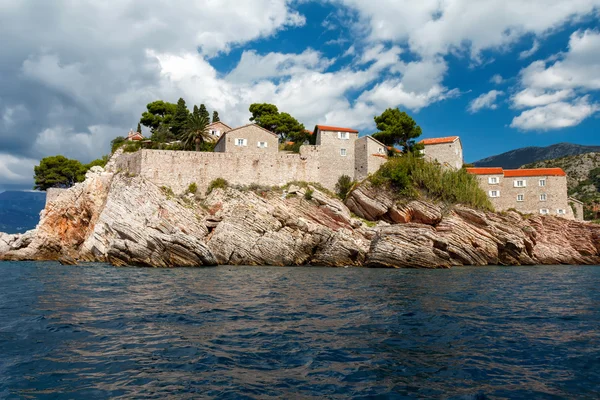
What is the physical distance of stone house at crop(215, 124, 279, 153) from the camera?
41.9 metres

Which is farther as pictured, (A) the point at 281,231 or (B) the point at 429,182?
(B) the point at 429,182

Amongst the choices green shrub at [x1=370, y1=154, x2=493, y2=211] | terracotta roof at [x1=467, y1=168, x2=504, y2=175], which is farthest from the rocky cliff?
terracotta roof at [x1=467, y1=168, x2=504, y2=175]

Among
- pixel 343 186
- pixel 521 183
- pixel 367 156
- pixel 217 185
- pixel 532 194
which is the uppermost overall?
pixel 367 156

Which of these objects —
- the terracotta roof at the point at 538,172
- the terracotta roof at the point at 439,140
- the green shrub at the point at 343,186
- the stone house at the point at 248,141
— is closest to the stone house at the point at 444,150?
the terracotta roof at the point at 439,140

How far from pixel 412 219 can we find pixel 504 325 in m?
26.5

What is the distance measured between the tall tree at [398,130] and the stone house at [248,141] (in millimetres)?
13671

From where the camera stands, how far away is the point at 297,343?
9.55m

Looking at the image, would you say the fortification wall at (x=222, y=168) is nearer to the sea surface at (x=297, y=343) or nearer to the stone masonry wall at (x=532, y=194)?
the stone masonry wall at (x=532, y=194)

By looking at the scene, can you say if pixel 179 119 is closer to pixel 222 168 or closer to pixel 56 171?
pixel 222 168

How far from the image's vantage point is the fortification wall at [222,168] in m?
38.8

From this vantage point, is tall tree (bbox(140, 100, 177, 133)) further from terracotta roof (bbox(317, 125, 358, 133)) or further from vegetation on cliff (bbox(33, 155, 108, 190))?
terracotta roof (bbox(317, 125, 358, 133))

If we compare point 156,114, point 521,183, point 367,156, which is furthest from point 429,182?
point 156,114

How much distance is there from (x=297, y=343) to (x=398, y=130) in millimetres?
41203

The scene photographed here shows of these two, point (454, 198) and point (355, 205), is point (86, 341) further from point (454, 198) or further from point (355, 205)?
point (454, 198)
